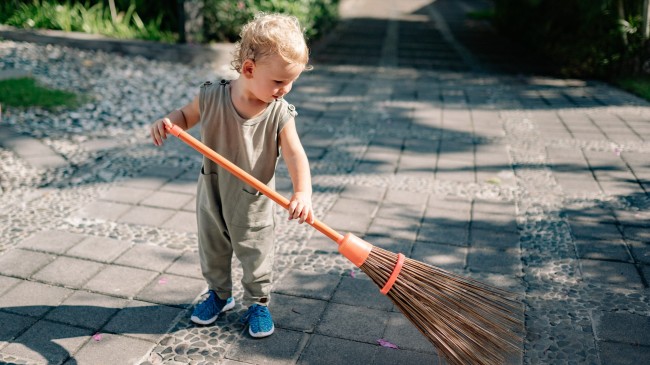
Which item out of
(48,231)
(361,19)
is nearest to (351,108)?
(48,231)

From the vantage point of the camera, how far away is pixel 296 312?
2.72 m

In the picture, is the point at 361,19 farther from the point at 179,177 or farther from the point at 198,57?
the point at 179,177

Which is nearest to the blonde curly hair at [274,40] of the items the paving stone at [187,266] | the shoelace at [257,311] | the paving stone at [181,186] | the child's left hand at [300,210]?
the child's left hand at [300,210]

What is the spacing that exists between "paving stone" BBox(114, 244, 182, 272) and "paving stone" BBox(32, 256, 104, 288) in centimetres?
15

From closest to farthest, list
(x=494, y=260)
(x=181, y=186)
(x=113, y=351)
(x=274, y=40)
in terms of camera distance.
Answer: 1. (x=274, y=40)
2. (x=113, y=351)
3. (x=494, y=260)
4. (x=181, y=186)

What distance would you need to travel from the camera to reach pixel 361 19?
47.9 ft

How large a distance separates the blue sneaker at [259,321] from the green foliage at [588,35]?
653 cm

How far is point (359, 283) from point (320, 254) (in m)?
0.38

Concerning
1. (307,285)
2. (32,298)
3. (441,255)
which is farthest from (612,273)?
(32,298)

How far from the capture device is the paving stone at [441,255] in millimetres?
3154

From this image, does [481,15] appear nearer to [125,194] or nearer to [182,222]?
[125,194]

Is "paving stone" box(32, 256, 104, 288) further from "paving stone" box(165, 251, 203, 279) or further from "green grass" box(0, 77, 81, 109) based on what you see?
"green grass" box(0, 77, 81, 109)

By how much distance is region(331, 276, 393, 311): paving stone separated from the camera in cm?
280

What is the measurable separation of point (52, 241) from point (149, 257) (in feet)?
2.01
